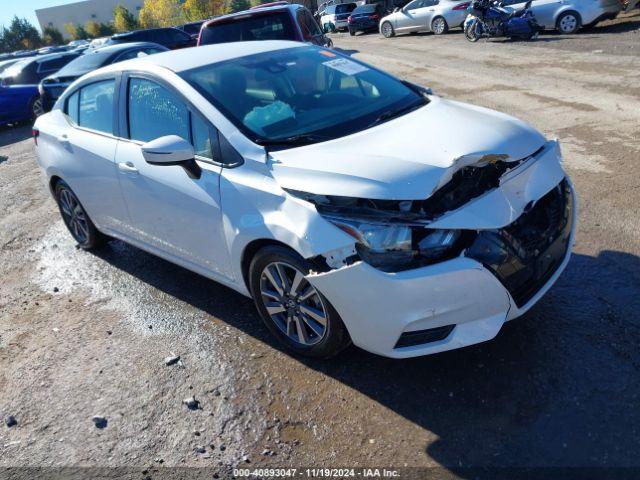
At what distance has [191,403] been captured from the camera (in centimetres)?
329

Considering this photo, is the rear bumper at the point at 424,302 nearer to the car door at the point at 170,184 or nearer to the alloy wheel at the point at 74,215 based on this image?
the car door at the point at 170,184

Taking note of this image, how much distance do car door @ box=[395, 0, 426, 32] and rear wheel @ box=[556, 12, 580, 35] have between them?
7.59 m

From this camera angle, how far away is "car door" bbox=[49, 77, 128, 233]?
4461 millimetres

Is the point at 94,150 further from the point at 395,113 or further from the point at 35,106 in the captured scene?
the point at 35,106

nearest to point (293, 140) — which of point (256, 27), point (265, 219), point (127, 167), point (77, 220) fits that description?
point (265, 219)

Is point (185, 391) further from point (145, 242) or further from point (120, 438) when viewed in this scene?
point (145, 242)

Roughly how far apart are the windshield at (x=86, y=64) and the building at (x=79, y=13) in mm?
92927

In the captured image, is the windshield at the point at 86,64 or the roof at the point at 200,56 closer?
the roof at the point at 200,56

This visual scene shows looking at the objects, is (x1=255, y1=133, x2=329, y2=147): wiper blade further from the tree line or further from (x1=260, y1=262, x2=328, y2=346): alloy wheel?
the tree line

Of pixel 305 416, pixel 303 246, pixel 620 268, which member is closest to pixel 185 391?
pixel 305 416

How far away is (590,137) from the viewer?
6656mm

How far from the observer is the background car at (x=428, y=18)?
21250 millimetres

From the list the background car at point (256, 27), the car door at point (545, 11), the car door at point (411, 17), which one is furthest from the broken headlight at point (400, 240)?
the car door at point (411, 17)

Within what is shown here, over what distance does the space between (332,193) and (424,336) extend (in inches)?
34.4
